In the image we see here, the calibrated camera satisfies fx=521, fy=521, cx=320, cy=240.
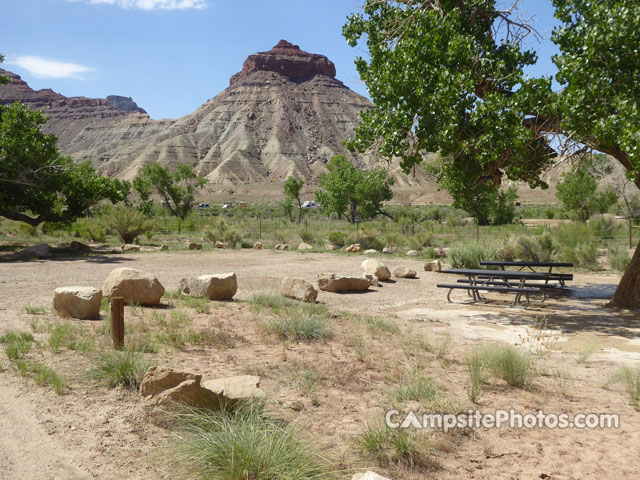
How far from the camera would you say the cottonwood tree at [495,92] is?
786 centimetres

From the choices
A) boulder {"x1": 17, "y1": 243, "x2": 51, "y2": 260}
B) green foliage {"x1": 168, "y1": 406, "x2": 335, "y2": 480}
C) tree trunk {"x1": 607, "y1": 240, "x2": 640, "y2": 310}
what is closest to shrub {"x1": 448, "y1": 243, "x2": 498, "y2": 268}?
tree trunk {"x1": 607, "y1": 240, "x2": 640, "y2": 310}

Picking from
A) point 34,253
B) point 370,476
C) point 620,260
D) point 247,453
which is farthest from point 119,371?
point 34,253

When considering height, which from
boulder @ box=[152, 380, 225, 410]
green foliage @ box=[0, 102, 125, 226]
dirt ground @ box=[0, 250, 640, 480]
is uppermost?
green foliage @ box=[0, 102, 125, 226]

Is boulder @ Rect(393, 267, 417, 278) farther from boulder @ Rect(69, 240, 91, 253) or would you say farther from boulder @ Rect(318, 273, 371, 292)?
boulder @ Rect(69, 240, 91, 253)

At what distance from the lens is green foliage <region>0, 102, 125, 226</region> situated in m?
19.6

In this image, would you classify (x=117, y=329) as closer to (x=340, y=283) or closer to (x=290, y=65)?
(x=340, y=283)

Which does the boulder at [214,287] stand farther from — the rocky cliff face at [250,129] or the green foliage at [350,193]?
the rocky cliff face at [250,129]

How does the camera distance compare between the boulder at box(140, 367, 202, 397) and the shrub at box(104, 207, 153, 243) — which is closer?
the boulder at box(140, 367, 202, 397)

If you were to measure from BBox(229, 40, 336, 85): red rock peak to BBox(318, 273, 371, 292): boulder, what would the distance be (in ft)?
502

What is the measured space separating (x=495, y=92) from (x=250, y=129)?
398 ft

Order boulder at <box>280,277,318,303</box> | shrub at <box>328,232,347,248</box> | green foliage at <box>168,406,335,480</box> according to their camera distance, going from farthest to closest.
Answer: shrub at <box>328,232,347,248</box>, boulder at <box>280,277,318,303</box>, green foliage at <box>168,406,335,480</box>

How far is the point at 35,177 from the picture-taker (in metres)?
20.1

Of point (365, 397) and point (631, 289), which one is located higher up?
point (631, 289)

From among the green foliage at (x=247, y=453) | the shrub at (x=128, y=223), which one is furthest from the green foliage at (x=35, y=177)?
the green foliage at (x=247, y=453)
